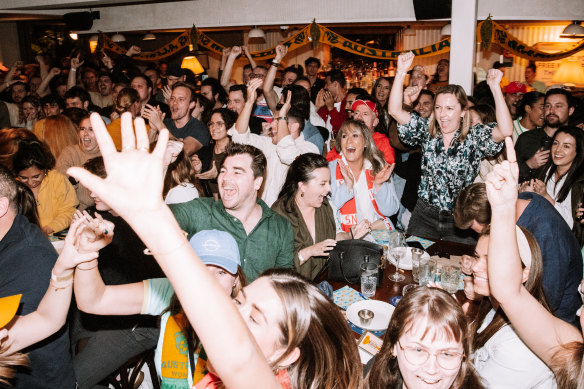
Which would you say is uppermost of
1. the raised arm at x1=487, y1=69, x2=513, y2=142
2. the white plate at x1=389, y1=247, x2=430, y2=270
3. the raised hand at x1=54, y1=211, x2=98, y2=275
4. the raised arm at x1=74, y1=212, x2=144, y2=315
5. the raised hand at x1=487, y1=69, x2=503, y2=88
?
the raised hand at x1=487, y1=69, x2=503, y2=88

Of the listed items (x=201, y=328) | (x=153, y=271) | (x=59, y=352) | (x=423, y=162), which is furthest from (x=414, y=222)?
(x=201, y=328)

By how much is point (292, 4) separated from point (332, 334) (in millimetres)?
6991

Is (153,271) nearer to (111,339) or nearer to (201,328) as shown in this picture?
(111,339)

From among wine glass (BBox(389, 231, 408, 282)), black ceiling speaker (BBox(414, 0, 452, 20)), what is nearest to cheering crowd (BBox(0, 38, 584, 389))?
wine glass (BBox(389, 231, 408, 282))

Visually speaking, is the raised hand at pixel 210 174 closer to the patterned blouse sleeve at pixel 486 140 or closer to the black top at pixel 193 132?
the black top at pixel 193 132

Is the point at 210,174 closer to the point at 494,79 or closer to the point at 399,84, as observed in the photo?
the point at 399,84

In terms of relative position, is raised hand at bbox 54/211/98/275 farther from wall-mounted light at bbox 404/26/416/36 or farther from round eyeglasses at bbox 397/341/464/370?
wall-mounted light at bbox 404/26/416/36

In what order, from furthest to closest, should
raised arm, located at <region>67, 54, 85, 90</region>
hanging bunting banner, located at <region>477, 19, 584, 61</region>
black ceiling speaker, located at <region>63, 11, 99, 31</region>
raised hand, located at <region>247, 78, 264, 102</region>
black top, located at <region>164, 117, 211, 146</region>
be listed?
1. black ceiling speaker, located at <region>63, 11, 99, 31</region>
2. raised arm, located at <region>67, 54, 85, 90</region>
3. hanging bunting banner, located at <region>477, 19, 584, 61</region>
4. black top, located at <region>164, 117, 211, 146</region>
5. raised hand, located at <region>247, 78, 264, 102</region>

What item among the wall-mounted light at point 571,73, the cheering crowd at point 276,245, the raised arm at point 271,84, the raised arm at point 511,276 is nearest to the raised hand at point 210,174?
the cheering crowd at point 276,245

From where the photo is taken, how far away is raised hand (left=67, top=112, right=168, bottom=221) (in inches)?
29.2

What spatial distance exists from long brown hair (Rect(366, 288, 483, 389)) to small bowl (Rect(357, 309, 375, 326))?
444 millimetres

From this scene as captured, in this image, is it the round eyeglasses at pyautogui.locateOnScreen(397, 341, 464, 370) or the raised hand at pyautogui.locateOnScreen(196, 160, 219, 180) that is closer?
the round eyeglasses at pyautogui.locateOnScreen(397, 341, 464, 370)

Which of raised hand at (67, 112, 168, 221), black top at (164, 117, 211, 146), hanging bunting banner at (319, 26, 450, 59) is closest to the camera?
raised hand at (67, 112, 168, 221)

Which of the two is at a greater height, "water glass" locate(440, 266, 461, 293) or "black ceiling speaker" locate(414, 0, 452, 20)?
"black ceiling speaker" locate(414, 0, 452, 20)
